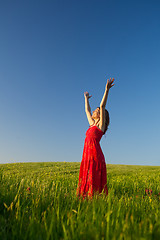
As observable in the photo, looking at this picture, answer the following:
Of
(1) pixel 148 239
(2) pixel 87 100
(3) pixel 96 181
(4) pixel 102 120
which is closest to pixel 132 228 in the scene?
(1) pixel 148 239

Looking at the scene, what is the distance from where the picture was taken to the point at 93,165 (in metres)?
5.25

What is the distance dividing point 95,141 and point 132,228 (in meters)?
3.63

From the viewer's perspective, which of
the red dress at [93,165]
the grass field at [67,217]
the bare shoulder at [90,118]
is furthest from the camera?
the bare shoulder at [90,118]

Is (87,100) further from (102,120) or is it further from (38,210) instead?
(38,210)

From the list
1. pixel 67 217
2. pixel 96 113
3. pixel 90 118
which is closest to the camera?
pixel 67 217

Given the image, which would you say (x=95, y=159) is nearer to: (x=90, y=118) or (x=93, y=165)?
(x=93, y=165)

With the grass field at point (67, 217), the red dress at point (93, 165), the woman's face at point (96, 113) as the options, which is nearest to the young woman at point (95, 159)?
the red dress at point (93, 165)

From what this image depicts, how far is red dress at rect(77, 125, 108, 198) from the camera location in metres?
5.19

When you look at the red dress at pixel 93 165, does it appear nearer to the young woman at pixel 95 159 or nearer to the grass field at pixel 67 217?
the young woman at pixel 95 159

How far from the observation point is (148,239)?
1.38 meters

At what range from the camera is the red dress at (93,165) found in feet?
17.0

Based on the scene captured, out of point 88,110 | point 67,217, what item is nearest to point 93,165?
point 88,110

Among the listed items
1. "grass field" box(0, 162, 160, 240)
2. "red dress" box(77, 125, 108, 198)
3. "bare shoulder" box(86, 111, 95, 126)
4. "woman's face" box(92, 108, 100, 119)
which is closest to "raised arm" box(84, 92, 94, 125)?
"bare shoulder" box(86, 111, 95, 126)

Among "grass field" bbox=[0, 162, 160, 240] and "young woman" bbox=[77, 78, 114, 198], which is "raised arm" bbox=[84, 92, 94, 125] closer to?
"young woman" bbox=[77, 78, 114, 198]
